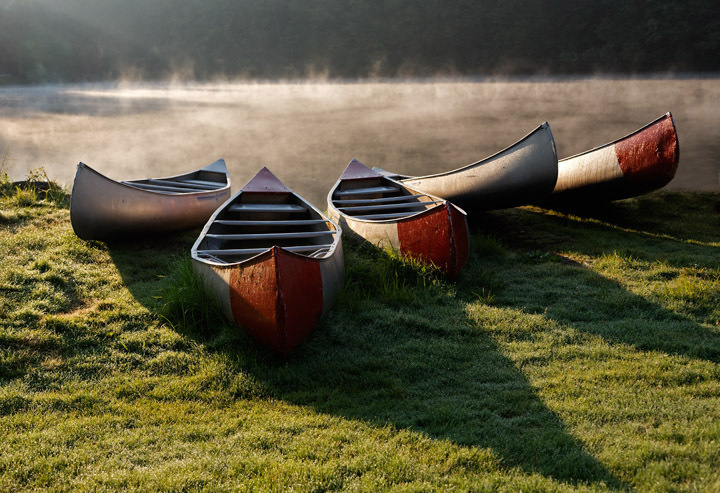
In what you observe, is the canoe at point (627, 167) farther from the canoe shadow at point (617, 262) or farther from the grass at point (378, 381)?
the grass at point (378, 381)

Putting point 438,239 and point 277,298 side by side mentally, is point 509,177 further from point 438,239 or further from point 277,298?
point 277,298

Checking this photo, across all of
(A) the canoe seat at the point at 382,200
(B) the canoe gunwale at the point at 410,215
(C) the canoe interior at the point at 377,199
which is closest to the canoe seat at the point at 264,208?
(B) the canoe gunwale at the point at 410,215

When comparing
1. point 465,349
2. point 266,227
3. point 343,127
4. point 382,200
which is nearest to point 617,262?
point 465,349

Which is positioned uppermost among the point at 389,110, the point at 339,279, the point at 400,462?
the point at 389,110

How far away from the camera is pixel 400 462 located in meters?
3.11

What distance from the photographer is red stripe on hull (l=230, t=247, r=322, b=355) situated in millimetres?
4117

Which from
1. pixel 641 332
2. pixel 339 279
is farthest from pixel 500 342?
pixel 339 279

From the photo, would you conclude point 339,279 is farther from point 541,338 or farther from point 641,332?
point 641,332

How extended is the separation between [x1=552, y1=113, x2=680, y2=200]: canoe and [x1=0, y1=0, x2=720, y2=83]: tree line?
4122 cm

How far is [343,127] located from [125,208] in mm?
23356

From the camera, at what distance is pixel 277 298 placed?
13.4 feet

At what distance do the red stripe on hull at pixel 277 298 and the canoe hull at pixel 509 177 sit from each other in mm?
4274

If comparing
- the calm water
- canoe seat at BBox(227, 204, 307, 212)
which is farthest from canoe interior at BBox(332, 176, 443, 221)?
the calm water

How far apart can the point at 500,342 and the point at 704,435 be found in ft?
5.58
